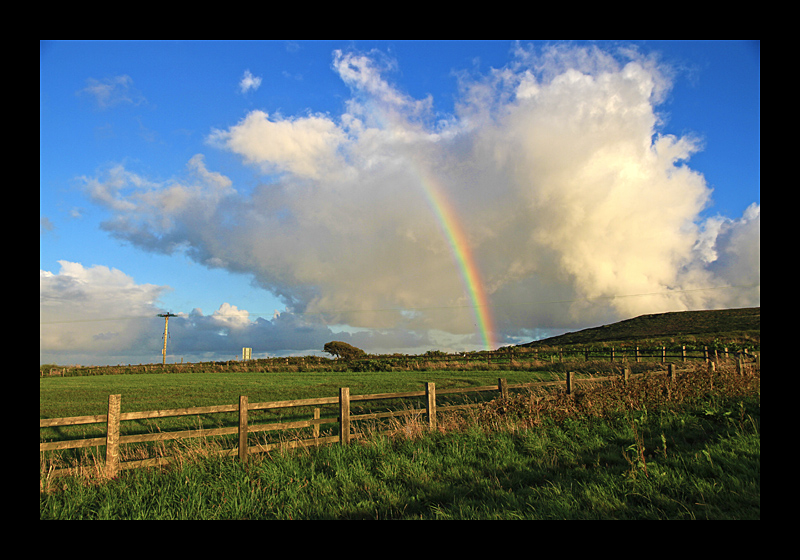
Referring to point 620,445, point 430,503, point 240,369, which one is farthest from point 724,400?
point 240,369

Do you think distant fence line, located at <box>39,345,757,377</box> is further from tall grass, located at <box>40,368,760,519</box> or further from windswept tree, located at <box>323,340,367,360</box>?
tall grass, located at <box>40,368,760,519</box>

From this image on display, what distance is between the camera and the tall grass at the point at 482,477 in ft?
17.6

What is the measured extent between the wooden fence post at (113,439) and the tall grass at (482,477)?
0.93ft

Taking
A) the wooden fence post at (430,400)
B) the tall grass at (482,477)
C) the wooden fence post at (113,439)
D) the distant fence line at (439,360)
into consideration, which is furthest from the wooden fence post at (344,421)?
the distant fence line at (439,360)

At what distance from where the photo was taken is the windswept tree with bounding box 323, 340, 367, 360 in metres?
102

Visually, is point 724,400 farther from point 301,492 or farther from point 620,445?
point 301,492

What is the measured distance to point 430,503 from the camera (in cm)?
567

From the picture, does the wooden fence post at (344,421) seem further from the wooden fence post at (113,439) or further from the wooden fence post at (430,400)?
the wooden fence post at (113,439)

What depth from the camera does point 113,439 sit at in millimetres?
7852

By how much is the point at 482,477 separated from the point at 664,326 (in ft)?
373

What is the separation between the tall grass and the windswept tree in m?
93.8

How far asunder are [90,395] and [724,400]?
1370 inches

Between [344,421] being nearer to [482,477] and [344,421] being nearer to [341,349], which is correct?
[482,477]

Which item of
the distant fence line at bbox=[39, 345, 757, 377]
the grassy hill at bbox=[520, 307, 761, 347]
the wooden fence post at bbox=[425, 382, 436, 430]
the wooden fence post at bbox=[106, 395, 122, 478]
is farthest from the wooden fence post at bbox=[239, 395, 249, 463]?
the grassy hill at bbox=[520, 307, 761, 347]
